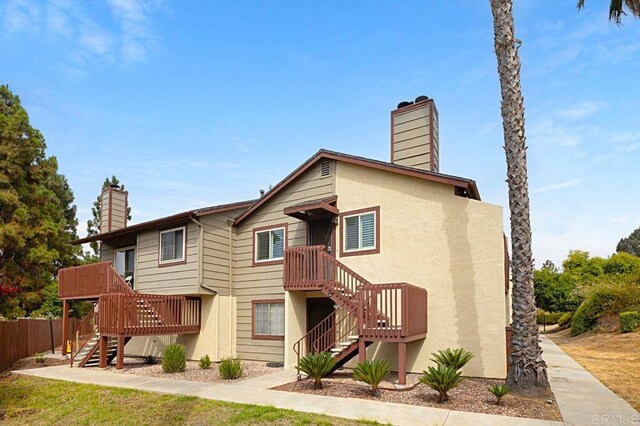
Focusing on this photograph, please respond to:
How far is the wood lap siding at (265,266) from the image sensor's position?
15859 millimetres

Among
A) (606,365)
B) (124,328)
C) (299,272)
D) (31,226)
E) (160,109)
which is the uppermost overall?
(160,109)

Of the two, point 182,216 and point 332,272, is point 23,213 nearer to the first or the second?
point 182,216

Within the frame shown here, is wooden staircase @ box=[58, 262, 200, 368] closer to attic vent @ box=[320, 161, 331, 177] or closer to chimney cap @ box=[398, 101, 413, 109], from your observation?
attic vent @ box=[320, 161, 331, 177]

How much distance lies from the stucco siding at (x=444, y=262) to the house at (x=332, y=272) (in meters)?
0.03

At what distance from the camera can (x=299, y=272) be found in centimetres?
1370

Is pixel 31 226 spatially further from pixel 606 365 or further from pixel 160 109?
pixel 606 365

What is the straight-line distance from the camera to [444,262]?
41.9 ft

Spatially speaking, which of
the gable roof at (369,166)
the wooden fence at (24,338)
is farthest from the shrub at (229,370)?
the wooden fence at (24,338)

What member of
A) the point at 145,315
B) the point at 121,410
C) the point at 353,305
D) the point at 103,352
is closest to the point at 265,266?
the point at 145,315

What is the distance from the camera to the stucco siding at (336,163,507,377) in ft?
39.4

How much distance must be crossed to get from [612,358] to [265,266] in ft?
39.2

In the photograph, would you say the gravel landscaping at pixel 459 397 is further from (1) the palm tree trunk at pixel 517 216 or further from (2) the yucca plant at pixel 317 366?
(1) the palm tree trunk at pixel 517 216

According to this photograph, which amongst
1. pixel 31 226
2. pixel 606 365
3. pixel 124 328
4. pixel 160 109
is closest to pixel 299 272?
pixel 124 328

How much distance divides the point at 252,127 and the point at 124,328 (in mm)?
11030
